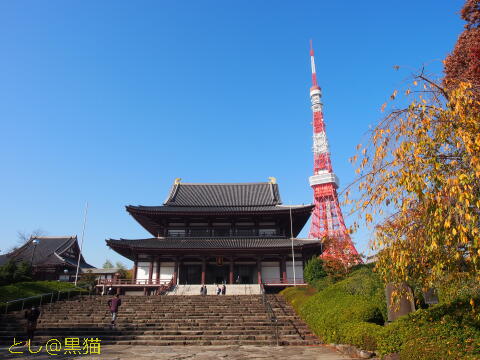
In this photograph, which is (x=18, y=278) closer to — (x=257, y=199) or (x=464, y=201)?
(x=257, y=199)

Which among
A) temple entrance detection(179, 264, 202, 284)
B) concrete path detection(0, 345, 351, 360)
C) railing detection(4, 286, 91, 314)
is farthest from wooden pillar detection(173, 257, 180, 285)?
concrete path detection(0, 345, 351, 360)

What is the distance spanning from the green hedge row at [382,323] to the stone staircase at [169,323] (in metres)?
1.56

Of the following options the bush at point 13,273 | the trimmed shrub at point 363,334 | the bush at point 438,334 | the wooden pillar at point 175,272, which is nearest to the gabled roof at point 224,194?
the wooden pillar at point 175,272

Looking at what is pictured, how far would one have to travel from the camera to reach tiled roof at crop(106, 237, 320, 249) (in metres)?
29.5

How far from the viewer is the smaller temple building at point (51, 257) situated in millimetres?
38156

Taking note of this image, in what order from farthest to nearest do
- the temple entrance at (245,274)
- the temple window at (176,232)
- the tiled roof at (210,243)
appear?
the temple window at (176,232), the temple entrance at (245,274), the tiled roof at (210,243)

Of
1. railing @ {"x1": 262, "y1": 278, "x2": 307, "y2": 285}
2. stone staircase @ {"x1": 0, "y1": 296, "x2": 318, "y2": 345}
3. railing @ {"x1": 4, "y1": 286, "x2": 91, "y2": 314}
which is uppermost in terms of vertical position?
railing @ {"x1": 262, "y1": 278, "x2": 307, "y2": 285}

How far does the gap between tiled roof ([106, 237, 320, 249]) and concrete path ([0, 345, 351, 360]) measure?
1687 centimetres

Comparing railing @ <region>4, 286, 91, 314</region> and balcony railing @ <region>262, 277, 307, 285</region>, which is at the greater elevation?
balcony railing @ <region>262, 277, 307, 285</region>

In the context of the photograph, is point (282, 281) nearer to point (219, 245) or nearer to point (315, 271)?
point (219, 245)

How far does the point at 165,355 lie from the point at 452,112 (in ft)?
34.1

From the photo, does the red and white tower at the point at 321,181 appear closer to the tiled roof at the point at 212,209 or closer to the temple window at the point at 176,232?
the tiled roof at the point at 212,209

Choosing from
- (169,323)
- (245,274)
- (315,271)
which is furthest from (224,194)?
(169,323)

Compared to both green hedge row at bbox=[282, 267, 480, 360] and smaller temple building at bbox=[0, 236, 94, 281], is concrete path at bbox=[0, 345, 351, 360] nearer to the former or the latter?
green hedge row at bbox=[282, 267, 480, 360]
